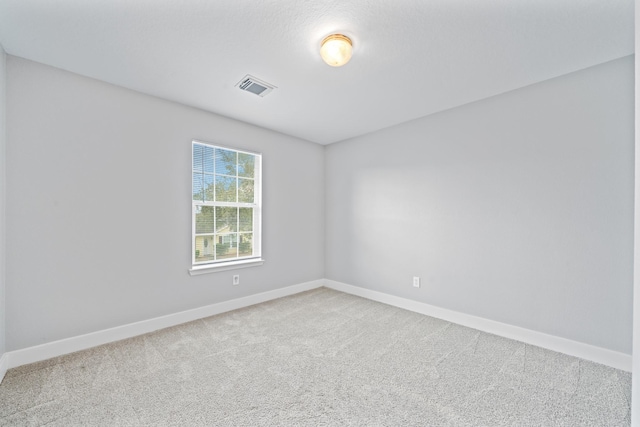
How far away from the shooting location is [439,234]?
3.11 metres

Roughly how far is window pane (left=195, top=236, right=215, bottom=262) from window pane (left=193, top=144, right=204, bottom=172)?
2.64 ft

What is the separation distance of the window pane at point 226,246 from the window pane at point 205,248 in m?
0.08

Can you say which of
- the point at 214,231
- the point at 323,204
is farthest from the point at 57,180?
the point at 323,204

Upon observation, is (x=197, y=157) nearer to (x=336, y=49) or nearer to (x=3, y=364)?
(x=336, y=49)

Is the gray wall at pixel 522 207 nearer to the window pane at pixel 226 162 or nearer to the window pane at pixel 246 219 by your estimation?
the window pane at pixel 246 219

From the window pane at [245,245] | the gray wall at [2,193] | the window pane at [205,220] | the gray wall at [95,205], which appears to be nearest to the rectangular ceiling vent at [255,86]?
the gray wall at [95,205]

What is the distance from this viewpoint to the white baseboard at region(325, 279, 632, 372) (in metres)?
2.07

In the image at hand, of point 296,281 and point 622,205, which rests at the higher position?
point 622,205

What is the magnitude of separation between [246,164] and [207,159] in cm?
52

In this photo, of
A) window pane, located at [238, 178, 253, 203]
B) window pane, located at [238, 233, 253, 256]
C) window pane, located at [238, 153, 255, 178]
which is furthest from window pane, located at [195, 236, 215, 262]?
window pane, located at [238, 153, 255, 178]

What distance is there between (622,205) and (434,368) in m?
1.94

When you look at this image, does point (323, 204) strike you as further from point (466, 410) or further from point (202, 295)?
point (466, 410)

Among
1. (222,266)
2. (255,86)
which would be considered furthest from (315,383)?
(255,86)

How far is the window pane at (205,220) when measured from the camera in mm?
3105
